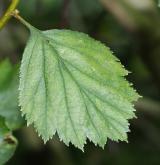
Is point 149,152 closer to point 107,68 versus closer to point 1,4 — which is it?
point 1,4

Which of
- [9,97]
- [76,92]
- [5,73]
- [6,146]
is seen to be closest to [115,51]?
[5,73]

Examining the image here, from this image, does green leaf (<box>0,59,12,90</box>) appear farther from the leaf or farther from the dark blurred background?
the dark blurred background

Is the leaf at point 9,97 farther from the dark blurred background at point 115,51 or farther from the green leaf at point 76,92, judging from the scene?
the dark blurred background at point 115,51

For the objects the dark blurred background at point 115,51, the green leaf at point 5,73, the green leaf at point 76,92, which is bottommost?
the dark blurred background at point 115,51

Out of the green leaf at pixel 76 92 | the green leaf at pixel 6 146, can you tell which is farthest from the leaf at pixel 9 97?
the green leaf at pixel 76 92

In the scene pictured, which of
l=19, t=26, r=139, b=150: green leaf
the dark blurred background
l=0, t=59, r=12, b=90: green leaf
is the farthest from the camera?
the dark blurred background

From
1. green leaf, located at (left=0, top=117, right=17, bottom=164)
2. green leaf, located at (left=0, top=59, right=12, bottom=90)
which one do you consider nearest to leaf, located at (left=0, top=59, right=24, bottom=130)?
green leaf, located at (left=0, top=59, right=12, bottom=90)
